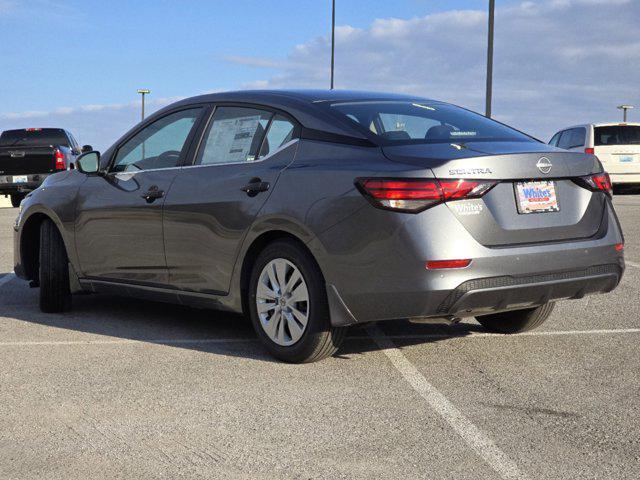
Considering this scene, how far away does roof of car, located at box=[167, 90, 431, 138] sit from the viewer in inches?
237

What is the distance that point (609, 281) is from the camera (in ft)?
19.8

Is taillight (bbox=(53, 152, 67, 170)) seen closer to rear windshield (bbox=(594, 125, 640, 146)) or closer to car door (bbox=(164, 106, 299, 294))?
rear windshield (bbox=(594, 125, 640, 146))

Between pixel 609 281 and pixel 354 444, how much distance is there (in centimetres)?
236

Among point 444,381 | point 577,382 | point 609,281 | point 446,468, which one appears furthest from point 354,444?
point 609,281

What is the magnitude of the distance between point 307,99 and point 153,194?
1296 mm

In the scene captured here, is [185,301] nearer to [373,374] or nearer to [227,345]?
[227,345]

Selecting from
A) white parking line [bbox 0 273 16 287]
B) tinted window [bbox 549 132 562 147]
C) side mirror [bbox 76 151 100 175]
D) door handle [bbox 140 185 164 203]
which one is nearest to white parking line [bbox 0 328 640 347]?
door handle [bbox 140 185 164 203]

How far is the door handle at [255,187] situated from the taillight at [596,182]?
1767 mm

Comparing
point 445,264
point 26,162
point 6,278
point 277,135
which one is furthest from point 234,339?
point 26,162

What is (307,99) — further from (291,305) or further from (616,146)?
(616,146)

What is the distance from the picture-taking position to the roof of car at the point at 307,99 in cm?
601

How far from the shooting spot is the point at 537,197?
5.64 m

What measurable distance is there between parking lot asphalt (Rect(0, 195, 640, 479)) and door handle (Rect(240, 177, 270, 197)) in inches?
38.7

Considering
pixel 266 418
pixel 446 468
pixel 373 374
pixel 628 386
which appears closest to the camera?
pixel 446 468
